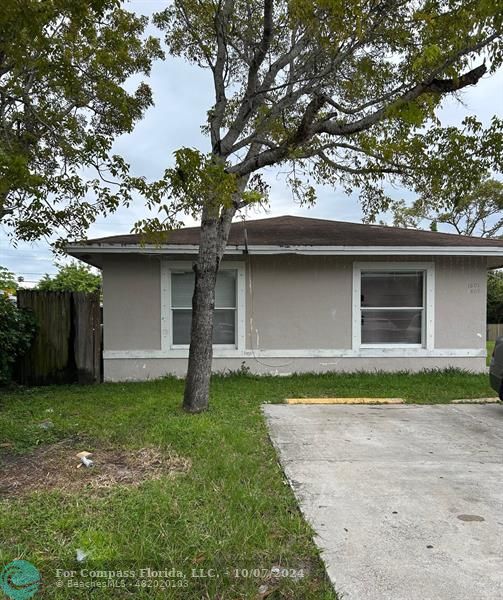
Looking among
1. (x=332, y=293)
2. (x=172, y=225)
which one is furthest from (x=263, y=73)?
(x=332, y=293)

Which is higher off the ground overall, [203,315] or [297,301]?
[297,301]

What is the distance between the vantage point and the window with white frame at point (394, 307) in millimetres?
9359

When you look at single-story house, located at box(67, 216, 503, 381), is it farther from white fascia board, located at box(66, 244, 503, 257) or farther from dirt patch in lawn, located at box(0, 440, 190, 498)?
dirt patch in lawn, located at box(0, 440, 190, 498)

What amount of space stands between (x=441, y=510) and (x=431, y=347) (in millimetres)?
6359

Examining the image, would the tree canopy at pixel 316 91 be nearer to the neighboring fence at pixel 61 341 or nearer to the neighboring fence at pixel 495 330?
the neighboring fence at pixel 61 341

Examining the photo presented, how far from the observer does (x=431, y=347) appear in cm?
931

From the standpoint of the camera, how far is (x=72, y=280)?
18.5m

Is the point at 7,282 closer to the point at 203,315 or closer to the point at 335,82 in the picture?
the point at 203,315

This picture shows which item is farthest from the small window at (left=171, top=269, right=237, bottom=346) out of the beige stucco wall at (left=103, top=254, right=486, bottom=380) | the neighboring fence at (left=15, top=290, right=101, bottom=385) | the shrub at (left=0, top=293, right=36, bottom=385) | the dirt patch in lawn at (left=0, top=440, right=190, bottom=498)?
the dirt patch in lawn at (left=0, top=440, right=190, bottom=498)

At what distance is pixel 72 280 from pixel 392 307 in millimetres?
13694

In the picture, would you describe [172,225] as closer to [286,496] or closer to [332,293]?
[286,496]

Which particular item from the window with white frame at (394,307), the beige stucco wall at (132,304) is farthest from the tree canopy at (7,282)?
the window with white frame at (394,307)

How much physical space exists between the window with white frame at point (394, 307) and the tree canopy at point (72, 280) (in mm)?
11752

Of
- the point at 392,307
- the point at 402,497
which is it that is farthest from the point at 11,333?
the point at 392,307
